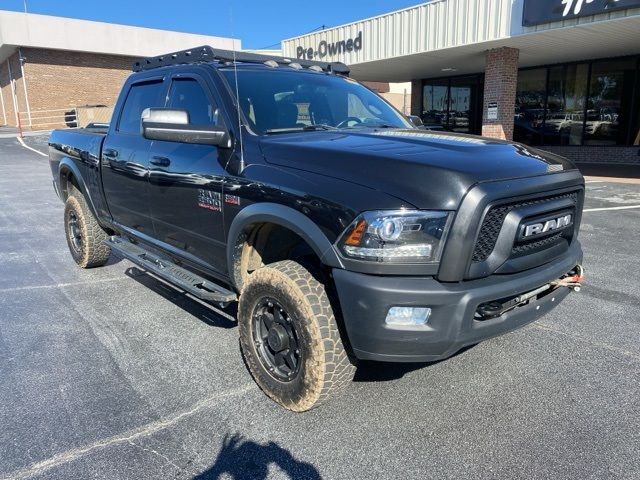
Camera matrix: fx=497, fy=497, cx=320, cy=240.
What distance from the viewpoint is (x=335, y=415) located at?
2891 mm

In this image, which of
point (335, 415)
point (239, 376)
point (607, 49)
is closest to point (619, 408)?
point (335, 415)

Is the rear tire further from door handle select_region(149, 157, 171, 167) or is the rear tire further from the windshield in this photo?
the windshield

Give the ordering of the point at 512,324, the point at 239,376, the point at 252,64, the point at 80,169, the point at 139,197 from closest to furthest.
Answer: the point at 512,324
the point at 239,376
the point at 252,64
the point at 139,197
the point at 80,169

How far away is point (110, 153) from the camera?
15.5 feet

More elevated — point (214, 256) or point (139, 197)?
point (139, 197)

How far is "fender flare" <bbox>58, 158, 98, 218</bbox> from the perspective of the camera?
5371 millimetres

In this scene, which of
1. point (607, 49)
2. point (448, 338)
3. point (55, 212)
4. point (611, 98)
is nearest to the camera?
point (448, 338)

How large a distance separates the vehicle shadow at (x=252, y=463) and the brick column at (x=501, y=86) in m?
13.1

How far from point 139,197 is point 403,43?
11874 millimetres

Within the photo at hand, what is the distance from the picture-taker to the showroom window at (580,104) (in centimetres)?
1538

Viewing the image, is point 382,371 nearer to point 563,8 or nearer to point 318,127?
point 318,127

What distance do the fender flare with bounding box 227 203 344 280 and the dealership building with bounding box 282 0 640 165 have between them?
10.2 metres

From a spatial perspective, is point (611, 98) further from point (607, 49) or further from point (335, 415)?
point (335, 415)

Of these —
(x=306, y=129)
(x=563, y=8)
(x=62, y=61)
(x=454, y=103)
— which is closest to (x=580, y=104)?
(x=454, y=103)
